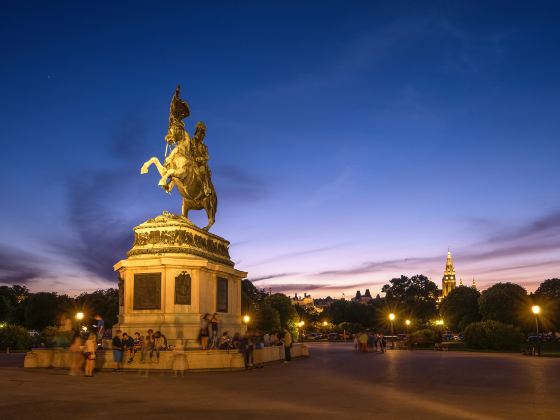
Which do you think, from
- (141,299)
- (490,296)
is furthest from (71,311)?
(141,299)

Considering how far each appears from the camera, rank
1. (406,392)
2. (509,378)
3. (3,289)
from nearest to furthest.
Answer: (406,392), (509,378), (3,289)

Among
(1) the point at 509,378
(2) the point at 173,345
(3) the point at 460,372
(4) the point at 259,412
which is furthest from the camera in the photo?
(2) the point at 173,345

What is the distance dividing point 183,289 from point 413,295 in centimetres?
10827

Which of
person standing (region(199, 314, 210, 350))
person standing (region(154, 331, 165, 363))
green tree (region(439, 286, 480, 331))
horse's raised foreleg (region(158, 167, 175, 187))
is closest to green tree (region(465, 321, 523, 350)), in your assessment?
person standing (region(199, 314, 210, 350))

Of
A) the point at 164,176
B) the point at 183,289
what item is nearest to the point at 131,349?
the point at 183,289

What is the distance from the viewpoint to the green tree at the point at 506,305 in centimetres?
7750

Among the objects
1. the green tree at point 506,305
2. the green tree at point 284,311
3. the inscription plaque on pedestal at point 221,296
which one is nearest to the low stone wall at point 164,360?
the inscription plaque on pedestal at point 221,296

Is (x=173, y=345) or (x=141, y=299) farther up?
(x=141, y=299)

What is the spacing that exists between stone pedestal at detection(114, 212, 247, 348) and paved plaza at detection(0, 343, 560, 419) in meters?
4.96

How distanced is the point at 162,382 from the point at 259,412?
691 cm

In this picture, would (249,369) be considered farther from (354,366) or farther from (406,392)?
(406,392)

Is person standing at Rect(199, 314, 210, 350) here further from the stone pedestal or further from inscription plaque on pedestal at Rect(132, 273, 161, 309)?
inscription plaque on pedestal at Rect(132, 273, 161, 309)

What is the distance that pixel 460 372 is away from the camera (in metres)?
24.3

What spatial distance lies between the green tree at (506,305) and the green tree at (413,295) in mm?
40026
